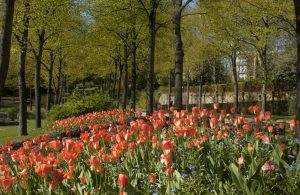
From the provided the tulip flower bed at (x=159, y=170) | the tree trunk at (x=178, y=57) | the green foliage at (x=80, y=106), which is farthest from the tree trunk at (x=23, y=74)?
the tulip flower bed at (x=159, y=170)

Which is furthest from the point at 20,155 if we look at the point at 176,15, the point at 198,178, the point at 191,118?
the point at 176,15

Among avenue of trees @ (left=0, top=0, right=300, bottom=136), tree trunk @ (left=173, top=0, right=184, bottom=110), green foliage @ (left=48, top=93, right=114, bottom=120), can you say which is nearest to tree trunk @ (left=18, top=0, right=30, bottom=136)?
avenue of trees @ (left=0, top=0, right=300, bottom=136)

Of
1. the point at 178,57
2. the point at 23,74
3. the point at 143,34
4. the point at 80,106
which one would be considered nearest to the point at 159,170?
the point at 178,57

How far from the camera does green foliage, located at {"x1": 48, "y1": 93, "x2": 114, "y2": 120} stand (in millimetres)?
18344

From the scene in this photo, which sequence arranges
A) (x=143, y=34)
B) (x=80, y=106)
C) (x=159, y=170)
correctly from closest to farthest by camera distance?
(x=159, y=170), (x=80, y=106), (x=143, y=34)

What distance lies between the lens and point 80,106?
18.4 metres

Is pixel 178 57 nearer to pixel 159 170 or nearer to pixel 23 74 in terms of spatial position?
pixel 23 74

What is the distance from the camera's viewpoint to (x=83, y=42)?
25469 millimetres

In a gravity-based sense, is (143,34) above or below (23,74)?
above

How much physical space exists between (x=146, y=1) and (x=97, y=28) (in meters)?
3.49

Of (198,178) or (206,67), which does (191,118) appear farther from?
(206,67)

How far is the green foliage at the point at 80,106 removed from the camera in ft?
→ 60.2

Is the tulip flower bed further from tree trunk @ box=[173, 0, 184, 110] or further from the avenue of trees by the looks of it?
tree trunk @ box=[173, 0, 184, 110]

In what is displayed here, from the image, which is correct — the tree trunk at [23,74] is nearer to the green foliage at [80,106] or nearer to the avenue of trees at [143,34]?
the avenue of trees at [143,34]
